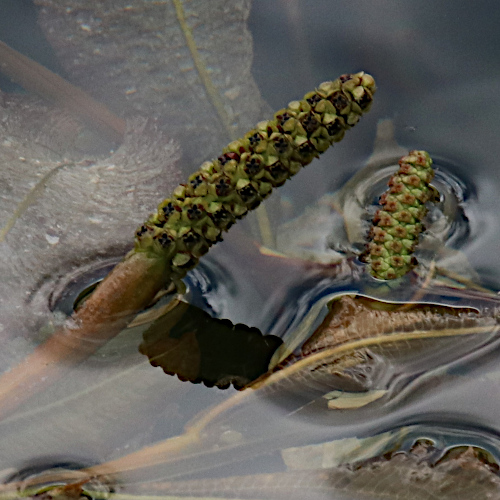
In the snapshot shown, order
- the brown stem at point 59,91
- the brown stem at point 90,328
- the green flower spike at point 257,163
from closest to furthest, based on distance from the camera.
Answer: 1. the green flower spike at point 257,163
2. the brown stem at point 90,328
3. the brown stem at point 59,91

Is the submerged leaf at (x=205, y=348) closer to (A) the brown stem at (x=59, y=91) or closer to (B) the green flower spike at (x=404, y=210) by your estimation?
(B) the green flower spike at (x=404, y=210)

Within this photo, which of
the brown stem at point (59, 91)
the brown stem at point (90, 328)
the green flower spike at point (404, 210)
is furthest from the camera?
the brown stem at point (59, 91)

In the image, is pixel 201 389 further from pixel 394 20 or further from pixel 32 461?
pixel 394 20

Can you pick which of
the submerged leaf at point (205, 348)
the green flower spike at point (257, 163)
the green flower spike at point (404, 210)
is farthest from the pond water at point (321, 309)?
the green flower spike at point (257, 163)

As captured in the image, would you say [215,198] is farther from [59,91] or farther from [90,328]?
[59,91]

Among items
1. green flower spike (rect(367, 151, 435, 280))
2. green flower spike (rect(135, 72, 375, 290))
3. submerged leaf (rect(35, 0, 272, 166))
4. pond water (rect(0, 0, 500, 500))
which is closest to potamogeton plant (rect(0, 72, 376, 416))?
green flower spike (rect(135, 72, 375, 290))

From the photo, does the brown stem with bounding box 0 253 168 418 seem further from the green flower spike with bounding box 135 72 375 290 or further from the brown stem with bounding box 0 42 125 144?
the brown stem with bounding box 0 42 125 144
